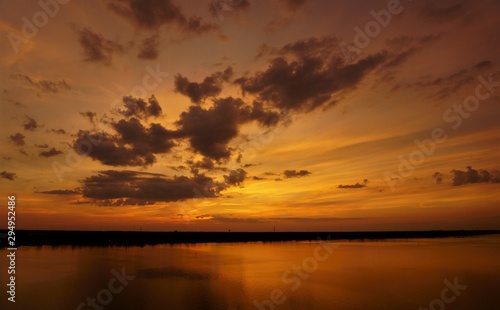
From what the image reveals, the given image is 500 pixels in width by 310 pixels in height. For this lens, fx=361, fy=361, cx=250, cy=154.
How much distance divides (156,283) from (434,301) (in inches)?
1154

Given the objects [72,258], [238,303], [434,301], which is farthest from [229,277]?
[72,258]

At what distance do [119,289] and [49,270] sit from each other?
1823 centimetres

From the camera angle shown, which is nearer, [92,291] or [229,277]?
[92,291]

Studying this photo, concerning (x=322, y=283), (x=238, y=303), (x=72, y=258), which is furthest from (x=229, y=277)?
(x=72, y=258)

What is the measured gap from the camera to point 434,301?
112 ft

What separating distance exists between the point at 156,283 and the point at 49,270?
1927 cm

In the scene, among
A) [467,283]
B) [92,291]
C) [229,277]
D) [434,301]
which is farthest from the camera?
[229,277]

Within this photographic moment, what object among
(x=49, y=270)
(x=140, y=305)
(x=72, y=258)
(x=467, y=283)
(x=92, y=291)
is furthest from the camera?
(x=72, y=258)

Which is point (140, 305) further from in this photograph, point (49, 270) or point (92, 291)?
point (49, 270)

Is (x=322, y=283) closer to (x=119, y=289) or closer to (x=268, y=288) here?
(x=268, y=288)

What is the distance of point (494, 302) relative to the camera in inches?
1320

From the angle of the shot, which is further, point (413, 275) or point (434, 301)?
point (413, 275)

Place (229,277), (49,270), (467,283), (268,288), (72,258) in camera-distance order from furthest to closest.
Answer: (72,258) → (49,270) → (229,277) → (467,283) → (268,288)

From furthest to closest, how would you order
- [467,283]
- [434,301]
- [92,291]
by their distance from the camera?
[467,283], [92,291], [434,301]
